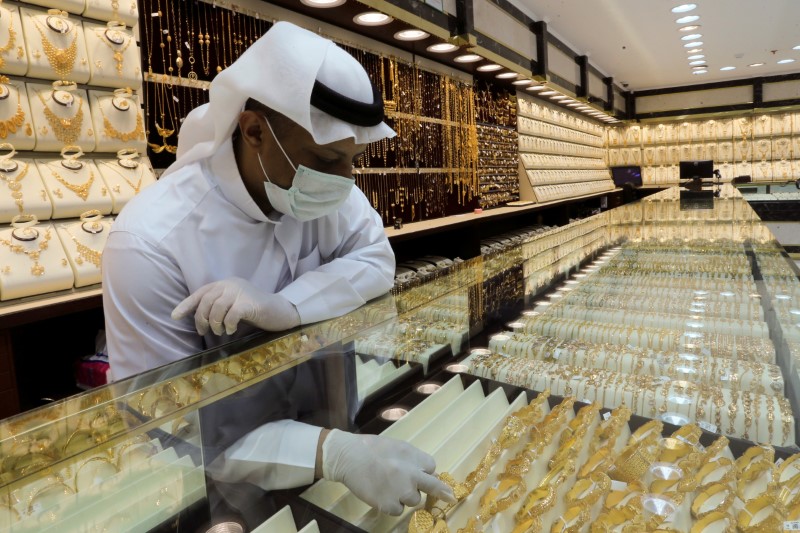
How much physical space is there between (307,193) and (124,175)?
65.2 inches

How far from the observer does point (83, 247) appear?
7.53ft

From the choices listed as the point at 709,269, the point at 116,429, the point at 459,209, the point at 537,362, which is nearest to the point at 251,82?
the point at 116,429

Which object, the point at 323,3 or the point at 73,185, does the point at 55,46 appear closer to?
the point at 73,185

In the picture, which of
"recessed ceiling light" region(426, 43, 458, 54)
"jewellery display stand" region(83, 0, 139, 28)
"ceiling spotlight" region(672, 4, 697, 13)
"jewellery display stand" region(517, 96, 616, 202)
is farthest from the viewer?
"jewellery display stand" region(517, 96, 616, 202)

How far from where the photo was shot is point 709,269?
2.19 meters

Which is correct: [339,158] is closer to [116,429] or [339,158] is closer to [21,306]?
[116,429]

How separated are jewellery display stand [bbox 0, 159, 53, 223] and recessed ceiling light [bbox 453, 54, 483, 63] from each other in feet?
12.9

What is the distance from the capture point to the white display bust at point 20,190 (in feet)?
7.01

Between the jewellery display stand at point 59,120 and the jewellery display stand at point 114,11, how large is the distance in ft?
1.11

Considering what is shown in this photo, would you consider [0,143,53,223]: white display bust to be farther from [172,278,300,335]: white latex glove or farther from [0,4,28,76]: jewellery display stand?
[172,278,300,335]: white latex glove

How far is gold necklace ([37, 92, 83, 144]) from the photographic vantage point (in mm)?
2309

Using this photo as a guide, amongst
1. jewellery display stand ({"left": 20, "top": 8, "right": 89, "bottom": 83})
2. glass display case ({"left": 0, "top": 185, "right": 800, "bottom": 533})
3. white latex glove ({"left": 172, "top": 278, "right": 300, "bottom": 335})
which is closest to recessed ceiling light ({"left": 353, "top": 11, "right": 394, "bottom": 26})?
jewellery display stand ({"left": 20, "top": 8, "right": 89, "bottom": 83})

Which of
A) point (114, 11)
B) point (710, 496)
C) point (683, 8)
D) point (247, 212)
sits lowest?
point (710, 496)

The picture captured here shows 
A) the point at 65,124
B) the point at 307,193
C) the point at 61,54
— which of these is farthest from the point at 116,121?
the point at 307,193
